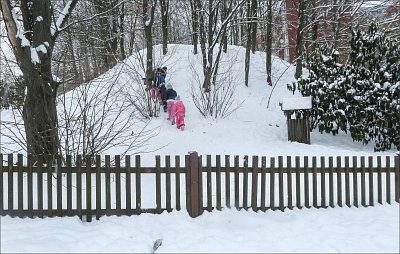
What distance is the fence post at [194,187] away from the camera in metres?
6.54

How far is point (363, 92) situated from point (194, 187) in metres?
8.16

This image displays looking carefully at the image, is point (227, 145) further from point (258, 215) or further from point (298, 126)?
point (258, 215)

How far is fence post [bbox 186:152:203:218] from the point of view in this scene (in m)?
6.54

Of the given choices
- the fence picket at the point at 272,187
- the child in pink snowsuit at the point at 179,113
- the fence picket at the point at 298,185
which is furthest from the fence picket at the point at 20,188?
the child in pink snowsuit at the point at 179,113

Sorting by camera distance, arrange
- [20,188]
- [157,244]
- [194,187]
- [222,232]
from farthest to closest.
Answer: [194,187], [20,188], [222,232], [157,244]

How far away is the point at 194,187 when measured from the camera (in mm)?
6566

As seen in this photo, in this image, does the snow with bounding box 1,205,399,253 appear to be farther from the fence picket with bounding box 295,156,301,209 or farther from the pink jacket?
the pink jacket

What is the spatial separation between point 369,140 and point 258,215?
783 cm

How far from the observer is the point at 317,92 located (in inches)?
523

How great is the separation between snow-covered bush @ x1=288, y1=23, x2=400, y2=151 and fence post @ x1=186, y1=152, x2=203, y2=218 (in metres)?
7.69

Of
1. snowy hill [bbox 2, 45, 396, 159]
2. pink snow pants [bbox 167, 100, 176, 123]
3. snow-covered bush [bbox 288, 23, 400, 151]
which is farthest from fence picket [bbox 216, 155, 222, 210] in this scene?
snow-covered bush [bbox 288, 23, 400, 151]

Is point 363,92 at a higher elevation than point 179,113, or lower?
higher

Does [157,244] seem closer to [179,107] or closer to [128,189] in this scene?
[128,189]

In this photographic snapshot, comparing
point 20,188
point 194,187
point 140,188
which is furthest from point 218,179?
point 20,188
